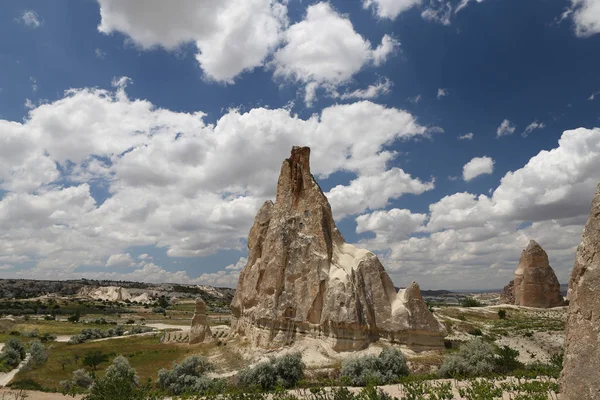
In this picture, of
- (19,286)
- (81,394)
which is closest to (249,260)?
(81,394)

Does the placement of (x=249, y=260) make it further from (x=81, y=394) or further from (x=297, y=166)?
(x=81, y=394)

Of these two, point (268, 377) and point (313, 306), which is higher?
point (313, 306)

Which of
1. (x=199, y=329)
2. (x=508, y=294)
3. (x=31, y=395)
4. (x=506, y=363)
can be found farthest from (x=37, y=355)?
(x=508, y=294)

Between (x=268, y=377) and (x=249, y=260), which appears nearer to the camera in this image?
(x=268, y=377)

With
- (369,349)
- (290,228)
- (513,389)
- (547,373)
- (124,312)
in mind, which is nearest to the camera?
(513,389)

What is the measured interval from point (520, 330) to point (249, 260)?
3483cm

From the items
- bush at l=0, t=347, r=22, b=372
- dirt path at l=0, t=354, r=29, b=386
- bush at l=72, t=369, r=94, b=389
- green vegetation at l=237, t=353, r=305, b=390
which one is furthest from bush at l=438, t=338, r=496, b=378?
bush at l=0, t=347, r=22, b=372

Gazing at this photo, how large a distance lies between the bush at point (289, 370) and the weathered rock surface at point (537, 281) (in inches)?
2494

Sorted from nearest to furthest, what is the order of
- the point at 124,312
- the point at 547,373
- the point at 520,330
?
the point at 547,373
the point at 520,330
the point at 124,312

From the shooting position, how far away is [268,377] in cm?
2547

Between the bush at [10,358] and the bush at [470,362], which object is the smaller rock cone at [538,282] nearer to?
the bush at [470,362]

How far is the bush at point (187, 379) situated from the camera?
26.3 m

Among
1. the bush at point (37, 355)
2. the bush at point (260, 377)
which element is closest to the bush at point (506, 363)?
the bush at point (260, 377)

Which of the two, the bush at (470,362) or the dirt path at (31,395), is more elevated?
the bush at (470,362)
